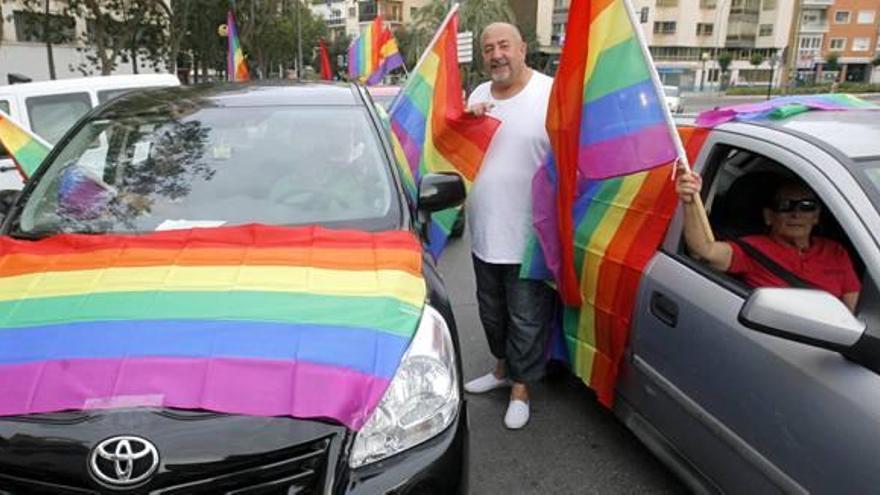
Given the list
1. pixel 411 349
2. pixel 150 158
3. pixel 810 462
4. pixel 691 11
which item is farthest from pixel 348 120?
pixel 691 11

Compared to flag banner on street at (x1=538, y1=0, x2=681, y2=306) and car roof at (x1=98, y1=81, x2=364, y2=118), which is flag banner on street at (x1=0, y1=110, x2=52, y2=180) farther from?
flag banner on street at (x1=538, y1=0, x2=681, y2=306)

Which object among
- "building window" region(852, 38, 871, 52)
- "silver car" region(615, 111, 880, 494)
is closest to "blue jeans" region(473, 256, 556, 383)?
"silver car" region(615, 111, 880, 494)

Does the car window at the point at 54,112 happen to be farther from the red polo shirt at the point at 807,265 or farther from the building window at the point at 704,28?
the building window at the point at 704,28

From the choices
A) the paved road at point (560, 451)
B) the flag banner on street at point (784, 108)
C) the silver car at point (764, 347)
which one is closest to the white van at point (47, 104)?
the paved road at point (560, 451)

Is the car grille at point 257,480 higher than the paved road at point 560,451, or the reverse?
the car grille at point 257,480

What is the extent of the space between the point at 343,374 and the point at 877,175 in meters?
1.76

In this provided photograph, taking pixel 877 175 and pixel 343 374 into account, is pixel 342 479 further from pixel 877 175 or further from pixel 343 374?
pixel 877 175

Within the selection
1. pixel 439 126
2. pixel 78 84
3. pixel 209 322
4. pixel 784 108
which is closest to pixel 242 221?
pixel 209 322

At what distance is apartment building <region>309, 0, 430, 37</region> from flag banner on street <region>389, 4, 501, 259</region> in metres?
81.9

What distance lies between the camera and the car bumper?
1.82 metres

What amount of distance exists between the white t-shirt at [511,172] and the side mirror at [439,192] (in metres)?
0.34

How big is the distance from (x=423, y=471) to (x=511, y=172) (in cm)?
185

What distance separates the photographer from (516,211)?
11.4ft

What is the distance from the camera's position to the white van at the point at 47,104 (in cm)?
756
